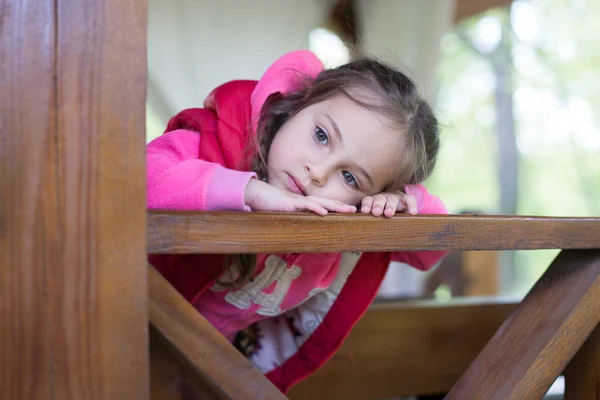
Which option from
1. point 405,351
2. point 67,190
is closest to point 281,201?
point 67,190

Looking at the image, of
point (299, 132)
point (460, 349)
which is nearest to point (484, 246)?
point (299, 132)

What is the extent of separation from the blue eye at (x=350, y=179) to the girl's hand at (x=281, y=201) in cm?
20

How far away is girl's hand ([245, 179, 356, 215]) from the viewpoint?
2.57 feet

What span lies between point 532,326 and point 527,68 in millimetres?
6477

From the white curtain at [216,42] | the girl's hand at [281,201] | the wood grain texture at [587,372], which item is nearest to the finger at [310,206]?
the girl's hand at [281,201]

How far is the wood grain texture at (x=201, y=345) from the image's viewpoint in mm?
665

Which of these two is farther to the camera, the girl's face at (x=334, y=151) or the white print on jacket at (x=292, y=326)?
the white print on jacket at (x=292, y=326)

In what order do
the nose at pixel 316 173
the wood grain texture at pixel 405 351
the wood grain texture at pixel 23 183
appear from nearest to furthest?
the wood grain texture at pixel 23 183 → the nose at pixel 316 173 → the wood grain texture at pixel 405 351

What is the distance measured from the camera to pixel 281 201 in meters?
0.82

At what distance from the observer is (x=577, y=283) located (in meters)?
0.94

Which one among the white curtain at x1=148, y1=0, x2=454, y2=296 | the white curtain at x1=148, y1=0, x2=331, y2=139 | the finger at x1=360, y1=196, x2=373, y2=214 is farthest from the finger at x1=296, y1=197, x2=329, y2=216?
the white curtain at x1=148, y1=0, x2=331, y2=139

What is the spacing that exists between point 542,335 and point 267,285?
444 millimetres

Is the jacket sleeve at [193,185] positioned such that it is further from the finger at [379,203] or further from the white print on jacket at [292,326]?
the white print on jacket at [292,326]

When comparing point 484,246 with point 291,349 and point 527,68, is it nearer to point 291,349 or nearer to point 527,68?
point 291,349
